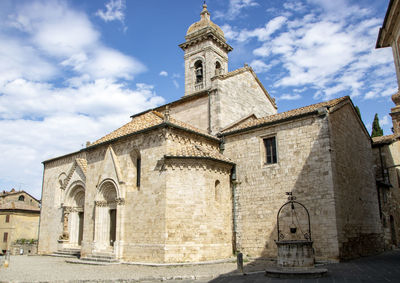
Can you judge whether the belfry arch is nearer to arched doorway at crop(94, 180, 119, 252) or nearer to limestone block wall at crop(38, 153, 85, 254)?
arched doorway at crop(94, 180, 119, 252)

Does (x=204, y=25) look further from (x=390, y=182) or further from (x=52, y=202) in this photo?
(x=52, y=202)

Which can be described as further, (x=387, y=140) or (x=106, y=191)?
(x=387, y=140)

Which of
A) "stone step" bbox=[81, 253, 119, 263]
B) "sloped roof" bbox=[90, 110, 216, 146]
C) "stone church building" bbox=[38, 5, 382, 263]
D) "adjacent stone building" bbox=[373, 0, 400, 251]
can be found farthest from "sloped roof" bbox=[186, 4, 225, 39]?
"stone step" bbox=[81, 253, 119, 263]

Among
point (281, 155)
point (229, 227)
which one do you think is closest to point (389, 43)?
point (281, 155)

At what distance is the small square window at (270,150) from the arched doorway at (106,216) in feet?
27.5

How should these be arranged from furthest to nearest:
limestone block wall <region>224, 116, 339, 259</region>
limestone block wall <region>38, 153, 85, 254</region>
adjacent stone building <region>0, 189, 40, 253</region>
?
adjacent stone building <region>0, 189, 40, 253</region>
limestone block wall <region>38, 153, 85, 254</region>
limestone block wall <region>224, 116, 339, 259</region>

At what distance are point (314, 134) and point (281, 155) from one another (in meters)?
1.94

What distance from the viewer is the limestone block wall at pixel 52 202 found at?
25.0 m

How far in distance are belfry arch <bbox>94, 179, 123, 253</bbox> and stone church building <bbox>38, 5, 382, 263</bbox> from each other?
5cm

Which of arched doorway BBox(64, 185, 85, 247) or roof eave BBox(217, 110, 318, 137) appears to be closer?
roof eave BBox(217, 110, 318, 137)

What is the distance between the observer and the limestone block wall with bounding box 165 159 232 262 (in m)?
15.2

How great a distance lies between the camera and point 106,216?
18.7m

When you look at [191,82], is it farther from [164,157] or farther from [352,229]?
[352,229]

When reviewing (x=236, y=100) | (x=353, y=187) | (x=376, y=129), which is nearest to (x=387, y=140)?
(x=353, y=187)
